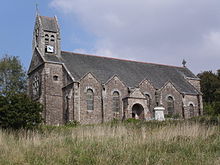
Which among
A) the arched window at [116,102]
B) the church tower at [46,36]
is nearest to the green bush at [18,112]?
the arched window at [116,102]

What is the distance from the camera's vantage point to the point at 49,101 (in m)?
37.1

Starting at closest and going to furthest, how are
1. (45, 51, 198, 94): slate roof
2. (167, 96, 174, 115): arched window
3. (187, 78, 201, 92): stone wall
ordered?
(45, 51, 198, 94): slate roof → (167, 96, 174, 115): arched window → (187, 78, 201, 92): stone wall

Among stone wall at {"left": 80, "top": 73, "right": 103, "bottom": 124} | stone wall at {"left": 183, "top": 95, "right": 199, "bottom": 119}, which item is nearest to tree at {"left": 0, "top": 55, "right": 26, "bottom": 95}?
stone wall at {"left": 80, "top": 73, "right": 103, "bottom": 124}

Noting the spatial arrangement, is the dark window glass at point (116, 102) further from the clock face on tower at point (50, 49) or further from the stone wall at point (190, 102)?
the stone wall at point (190, 102)

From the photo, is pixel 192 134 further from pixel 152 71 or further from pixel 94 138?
pixel 152 71

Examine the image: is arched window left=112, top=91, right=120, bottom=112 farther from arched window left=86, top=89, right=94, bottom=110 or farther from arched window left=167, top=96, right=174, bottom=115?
arched window left=167, top=96, right=174, bottom=115

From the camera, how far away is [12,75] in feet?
177

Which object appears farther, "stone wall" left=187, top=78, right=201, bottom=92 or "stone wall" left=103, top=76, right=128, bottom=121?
"stone wall" left=187, top=78, right=201, bottom=92

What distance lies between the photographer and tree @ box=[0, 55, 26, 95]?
2076 inches

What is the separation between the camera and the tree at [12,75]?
173ft

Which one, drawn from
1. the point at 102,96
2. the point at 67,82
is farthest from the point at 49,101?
the point at 102,96

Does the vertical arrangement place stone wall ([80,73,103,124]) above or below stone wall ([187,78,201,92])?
below

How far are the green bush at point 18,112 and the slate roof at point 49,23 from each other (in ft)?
68.8

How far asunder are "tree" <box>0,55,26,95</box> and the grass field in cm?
4094
